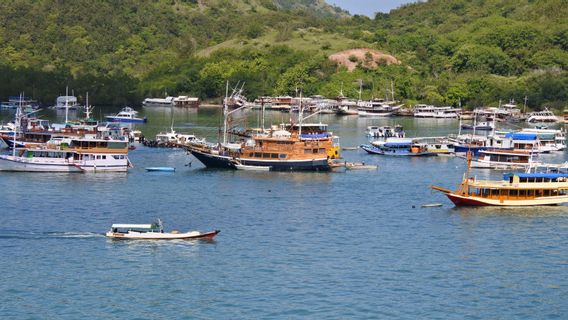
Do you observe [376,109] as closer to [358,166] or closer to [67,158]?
[358,166]

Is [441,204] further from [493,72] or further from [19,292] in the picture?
[493,72]

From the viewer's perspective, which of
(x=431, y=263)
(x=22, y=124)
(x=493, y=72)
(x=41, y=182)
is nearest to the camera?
(x=431, y=263)

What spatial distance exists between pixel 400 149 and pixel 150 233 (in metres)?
47.3

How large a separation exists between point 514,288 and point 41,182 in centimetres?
3661

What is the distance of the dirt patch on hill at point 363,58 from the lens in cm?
18800

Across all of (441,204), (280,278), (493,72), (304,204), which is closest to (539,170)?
(441,204)

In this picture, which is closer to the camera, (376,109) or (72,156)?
(72,156)

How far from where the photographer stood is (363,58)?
190 meters

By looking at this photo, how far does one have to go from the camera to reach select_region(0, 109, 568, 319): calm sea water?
42406mm

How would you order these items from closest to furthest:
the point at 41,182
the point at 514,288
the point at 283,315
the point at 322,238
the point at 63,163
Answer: the point at 283,315
the point at 514,288
the point at 322,238
the point at 41,182
the point at 63,163

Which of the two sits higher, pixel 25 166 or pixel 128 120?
pixel 128 120

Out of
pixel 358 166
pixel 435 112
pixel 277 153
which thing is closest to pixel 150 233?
pixel 277 153

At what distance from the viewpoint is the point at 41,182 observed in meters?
70.8

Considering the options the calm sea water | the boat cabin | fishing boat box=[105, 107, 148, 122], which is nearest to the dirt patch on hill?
fishing boat box=[105, 107, 148, 122]
